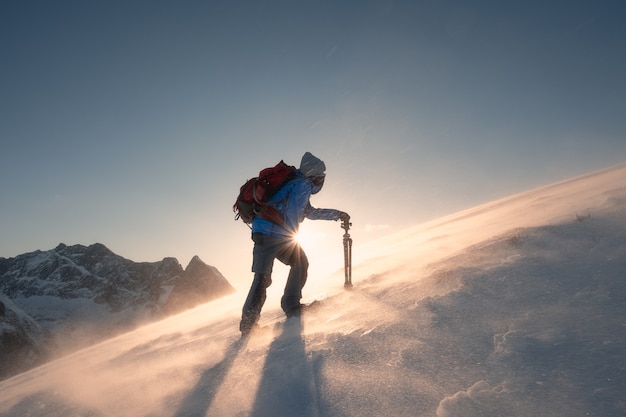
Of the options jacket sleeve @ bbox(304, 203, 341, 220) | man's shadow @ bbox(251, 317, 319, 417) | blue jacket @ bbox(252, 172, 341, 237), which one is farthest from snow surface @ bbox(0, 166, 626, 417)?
jacket sleeve @ bbox(304, 203, 341, 220)

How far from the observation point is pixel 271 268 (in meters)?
5.11

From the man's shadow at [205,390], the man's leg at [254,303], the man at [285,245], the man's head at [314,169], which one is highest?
the man's head at [314,169]

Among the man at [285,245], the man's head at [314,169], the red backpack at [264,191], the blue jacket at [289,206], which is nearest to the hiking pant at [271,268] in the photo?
the man at [285,245]

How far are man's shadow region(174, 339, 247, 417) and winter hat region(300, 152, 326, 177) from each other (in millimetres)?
2997

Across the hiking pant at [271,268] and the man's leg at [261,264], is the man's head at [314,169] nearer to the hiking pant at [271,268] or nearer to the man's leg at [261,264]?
the hiking pant at [271,268]

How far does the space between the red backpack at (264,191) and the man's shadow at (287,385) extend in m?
2.22

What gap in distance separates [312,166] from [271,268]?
5.90 ft

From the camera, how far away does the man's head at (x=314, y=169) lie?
5.47 metres

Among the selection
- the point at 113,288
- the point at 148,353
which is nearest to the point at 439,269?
the point at 148,353

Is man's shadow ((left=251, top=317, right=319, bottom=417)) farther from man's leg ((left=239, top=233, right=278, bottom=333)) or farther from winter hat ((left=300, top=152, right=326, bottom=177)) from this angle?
winter hat ((left=300, top=152, right=326, bottom=177))

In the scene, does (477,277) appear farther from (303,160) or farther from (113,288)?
(113,288)

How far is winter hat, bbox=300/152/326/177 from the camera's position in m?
5.46

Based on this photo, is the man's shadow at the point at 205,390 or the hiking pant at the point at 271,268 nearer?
the man's shadow at the point at 205,390

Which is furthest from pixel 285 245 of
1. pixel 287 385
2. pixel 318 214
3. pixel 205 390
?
pixel 287 385
